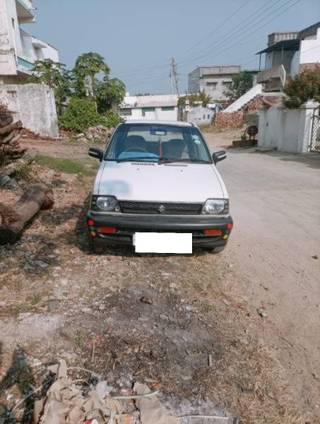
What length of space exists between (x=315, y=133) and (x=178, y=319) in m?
12.9

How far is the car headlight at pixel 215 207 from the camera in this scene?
3.40 metres

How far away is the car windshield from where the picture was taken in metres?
4.24

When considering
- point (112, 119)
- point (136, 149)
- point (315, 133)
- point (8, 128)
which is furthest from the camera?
point (112, 119)

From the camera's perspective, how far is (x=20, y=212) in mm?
4250

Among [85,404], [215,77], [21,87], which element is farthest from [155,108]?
[85,404]

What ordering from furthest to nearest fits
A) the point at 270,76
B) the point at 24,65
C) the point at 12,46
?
the point at 270,76 < the point at 24,65 < the point at 12,46

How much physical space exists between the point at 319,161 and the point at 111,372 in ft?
37.0

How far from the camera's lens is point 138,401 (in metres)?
1.96

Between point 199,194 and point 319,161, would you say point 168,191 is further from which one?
point 319,161

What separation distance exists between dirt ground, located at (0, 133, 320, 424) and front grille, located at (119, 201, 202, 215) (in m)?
0.69

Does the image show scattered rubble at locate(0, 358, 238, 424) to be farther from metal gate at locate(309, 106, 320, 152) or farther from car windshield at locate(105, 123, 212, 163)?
metal gate at locate(309, 106, 320, 152)

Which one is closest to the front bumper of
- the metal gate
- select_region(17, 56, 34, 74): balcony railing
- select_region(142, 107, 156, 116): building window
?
the metal gate

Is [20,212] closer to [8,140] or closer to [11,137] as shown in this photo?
[8,140]

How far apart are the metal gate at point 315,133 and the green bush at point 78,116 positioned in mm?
11101
